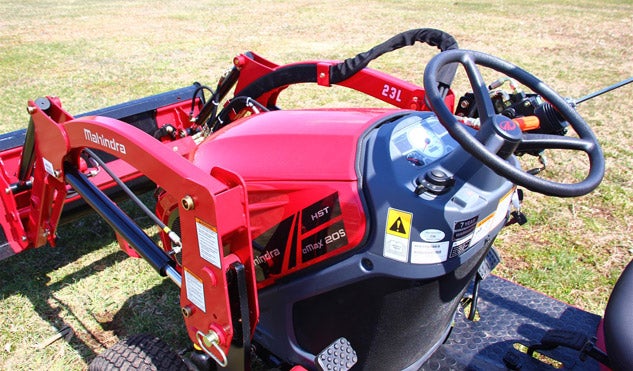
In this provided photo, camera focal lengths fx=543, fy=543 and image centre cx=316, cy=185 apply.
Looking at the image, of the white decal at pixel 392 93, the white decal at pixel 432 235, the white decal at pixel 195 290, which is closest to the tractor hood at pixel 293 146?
the white decal at pixel 432 235

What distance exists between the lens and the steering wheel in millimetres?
1200

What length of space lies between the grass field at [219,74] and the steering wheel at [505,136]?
1.76 m

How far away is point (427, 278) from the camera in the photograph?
5.05ft

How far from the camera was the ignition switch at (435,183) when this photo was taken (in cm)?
144

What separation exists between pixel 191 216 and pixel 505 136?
2.87 feet

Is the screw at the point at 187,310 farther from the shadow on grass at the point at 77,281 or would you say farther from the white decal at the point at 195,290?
the shadow on grass at the point at 77,281

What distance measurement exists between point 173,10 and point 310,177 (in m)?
12.5

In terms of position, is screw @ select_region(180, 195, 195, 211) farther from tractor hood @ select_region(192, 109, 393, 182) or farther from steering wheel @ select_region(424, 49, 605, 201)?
steering wheel @ select_region(424, 49, 605, 201)

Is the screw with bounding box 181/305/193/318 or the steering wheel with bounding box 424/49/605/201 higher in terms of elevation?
the steering wheel with bounding box 424/49/605/201

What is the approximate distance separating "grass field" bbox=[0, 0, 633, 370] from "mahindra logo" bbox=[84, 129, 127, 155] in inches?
45.9

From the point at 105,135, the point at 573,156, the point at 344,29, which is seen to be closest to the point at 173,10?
the point at 344,29

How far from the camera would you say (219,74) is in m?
7.32

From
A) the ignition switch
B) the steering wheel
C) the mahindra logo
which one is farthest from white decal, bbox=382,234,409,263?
the mahindra logo

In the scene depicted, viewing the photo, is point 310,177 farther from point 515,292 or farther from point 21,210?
point 21,210
